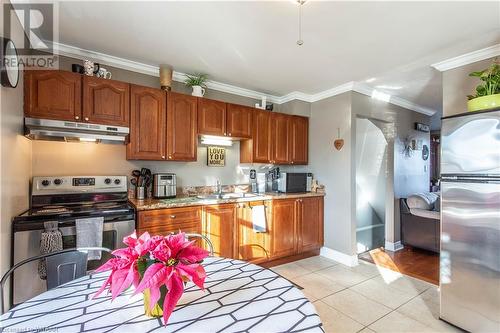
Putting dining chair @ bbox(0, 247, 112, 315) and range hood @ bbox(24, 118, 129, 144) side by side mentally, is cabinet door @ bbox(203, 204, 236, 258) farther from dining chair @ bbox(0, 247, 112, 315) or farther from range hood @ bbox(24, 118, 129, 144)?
dining chair @ bbox(0, 247, 112, 315)

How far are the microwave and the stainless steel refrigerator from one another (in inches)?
73.5

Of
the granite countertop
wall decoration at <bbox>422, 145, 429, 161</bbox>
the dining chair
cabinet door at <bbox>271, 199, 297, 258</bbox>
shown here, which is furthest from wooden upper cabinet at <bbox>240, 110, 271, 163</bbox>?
wall decoration at <bbox>422, 145, 429, 161</bbox>

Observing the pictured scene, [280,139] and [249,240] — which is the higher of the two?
[280,139]

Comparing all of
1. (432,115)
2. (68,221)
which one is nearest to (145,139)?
(68,221)

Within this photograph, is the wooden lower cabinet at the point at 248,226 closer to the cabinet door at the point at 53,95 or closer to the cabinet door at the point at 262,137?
the cabinet door at the point at 262,137

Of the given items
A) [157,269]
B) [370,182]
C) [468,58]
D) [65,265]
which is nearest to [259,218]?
[65,265]

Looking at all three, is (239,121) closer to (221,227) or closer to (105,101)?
→ (221,227)

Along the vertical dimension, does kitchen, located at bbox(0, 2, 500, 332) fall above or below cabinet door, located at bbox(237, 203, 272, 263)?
above

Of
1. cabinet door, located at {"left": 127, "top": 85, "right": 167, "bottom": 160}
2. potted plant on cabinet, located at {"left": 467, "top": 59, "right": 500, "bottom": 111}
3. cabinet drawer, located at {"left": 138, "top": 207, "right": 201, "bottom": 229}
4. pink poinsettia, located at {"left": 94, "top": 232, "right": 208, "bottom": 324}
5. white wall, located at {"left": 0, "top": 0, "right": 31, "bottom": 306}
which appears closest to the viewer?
pink poinsettia, located at {"left": 94, "top": 232, "right": 208, "bottom": 324}

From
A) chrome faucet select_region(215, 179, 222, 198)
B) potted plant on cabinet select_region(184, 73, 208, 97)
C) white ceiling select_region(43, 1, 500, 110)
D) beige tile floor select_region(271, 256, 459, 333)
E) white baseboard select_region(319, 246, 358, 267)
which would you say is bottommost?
beige tile floor select_region(271, 256, 459, 333)

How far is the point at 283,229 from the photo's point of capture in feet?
10.8

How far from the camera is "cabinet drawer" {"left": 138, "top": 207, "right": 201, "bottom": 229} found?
227cm

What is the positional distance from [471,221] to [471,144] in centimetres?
61

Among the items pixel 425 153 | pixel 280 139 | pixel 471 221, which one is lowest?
pixel 471 221
